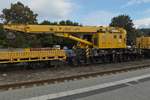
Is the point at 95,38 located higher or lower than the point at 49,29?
lower

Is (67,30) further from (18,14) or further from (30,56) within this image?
(18,14)

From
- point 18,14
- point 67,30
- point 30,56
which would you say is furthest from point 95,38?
point 18,14

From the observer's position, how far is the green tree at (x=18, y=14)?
313ft

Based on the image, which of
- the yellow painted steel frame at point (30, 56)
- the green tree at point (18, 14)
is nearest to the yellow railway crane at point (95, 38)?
the yellow painted steel frame at point (30, 56)

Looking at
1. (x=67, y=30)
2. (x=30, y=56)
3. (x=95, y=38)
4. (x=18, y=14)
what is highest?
(x=18, y=14)

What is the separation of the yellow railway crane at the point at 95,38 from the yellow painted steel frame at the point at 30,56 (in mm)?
2145

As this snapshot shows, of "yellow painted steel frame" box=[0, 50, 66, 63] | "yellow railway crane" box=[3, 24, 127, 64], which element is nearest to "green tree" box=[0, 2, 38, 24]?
"yellow railway crane" box=[3, 24, 127, 64]

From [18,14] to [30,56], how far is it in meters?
74.9

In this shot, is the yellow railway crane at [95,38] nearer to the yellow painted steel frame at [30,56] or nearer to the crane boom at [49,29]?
the crane boom at [49,29]

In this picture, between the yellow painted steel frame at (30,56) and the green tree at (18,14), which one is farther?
the green tree at (18,14)

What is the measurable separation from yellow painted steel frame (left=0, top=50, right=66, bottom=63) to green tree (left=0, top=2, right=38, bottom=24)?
70126 millimetres

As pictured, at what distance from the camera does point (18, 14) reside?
316 feet

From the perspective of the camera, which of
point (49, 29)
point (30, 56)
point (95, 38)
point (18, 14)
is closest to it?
point (30, 56)

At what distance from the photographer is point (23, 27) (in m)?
24.3
